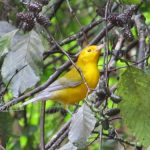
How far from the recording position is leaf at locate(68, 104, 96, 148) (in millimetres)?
1955

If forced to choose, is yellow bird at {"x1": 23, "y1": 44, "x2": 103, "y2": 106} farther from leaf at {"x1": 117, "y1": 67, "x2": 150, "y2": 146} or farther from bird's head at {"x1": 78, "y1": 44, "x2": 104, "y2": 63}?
leaf at {"x1": 117, "y1": 67, "x2": 150, "y2": 146}

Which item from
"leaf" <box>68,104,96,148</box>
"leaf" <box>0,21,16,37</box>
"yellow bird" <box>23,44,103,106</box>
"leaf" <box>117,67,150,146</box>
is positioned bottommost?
"yellow bird" <box>23,44,103,106</box>

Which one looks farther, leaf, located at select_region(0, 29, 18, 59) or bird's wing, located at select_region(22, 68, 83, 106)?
bird's wing, located at select_region(22, 68, 83, 106)

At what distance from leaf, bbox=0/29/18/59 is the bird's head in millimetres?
852

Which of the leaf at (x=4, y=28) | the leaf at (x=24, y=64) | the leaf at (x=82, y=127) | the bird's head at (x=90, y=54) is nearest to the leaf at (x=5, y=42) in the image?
the leaf at (x=24, y=64)

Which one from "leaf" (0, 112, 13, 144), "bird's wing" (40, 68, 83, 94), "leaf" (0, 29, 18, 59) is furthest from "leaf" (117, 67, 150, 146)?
"leaf" (0, 112, 13, 144)

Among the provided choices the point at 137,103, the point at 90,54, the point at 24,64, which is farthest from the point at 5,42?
the point at 90,54

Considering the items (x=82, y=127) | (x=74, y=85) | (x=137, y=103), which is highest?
(x=82, y=127)

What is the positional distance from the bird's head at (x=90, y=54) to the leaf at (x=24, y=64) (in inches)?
32.8

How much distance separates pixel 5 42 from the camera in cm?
255

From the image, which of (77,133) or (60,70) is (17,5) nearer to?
(60,70)

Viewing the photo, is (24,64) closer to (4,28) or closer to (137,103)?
(4,28)

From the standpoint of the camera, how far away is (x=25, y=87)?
243cm

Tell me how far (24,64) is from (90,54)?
3.28 feet
